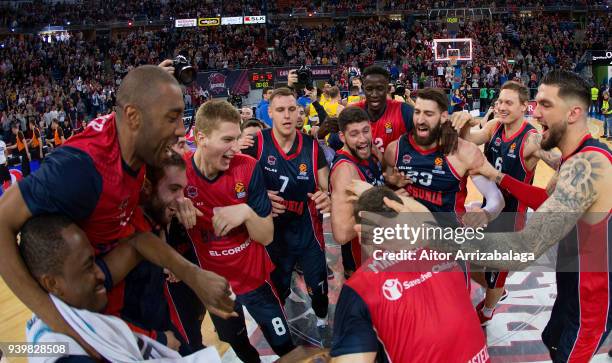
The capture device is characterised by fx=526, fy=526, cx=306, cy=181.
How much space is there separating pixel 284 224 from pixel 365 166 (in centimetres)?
110

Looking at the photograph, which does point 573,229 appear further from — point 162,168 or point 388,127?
point 162,168

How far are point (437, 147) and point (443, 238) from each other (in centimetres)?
186

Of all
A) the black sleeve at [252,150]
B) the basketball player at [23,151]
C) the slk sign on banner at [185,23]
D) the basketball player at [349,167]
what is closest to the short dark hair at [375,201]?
the basketball player at [349,167]

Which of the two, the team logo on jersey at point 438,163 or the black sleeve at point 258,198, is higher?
the team logo on jersey at point 438,163

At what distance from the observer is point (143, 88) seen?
2.39 meters

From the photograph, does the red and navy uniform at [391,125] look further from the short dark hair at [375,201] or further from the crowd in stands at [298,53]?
the crowd in stands at [298,53]

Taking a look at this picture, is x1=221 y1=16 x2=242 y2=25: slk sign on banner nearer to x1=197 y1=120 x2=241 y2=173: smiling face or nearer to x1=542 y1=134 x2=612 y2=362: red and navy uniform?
x1=197 y1=120 x2=241 y2=173: smiling face

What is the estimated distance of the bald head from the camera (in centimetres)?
239

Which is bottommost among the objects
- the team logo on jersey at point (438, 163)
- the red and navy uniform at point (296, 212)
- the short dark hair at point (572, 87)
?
the red and navy uniform at point (296, 212)

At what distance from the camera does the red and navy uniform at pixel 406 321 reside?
2.31 m

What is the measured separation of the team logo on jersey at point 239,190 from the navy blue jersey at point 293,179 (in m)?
1.01

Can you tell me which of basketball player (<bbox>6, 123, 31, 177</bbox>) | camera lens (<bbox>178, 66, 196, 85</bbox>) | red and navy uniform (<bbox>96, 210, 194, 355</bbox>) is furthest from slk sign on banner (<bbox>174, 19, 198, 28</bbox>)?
red and navy uniform (<bbox>96, 210, 194, 355</bbox>)

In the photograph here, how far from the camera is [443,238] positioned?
8.99ft

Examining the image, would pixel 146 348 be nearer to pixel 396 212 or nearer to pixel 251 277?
pixel 396 212
